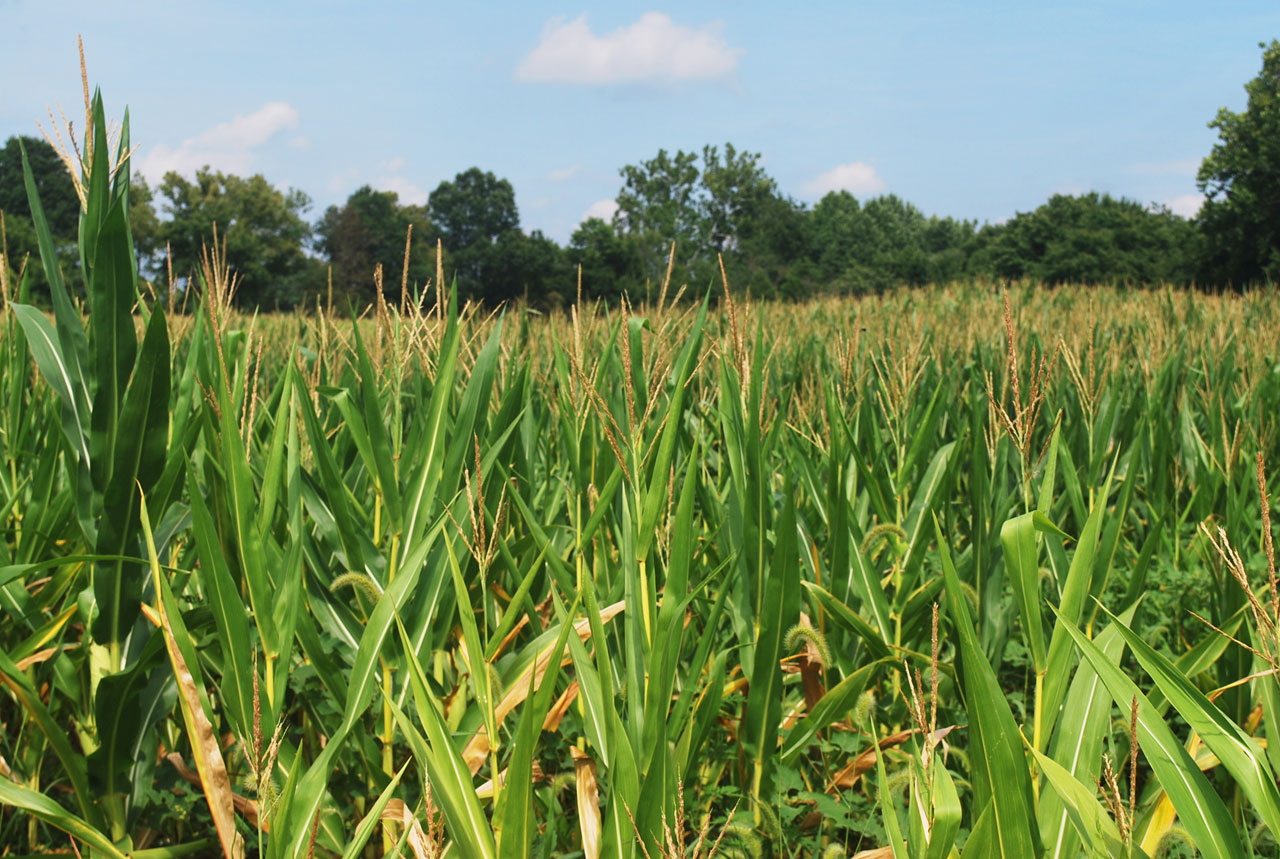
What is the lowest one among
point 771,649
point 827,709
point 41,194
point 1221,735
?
point 827,709

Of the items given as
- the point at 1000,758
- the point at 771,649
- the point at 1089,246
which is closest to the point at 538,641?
the point at 771,649

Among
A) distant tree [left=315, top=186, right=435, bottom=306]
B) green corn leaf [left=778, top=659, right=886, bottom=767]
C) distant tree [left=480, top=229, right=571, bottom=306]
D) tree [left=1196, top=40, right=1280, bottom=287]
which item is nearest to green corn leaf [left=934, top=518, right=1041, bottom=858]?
green corn leaf [left=778, top=659, right=886, bottom=767]

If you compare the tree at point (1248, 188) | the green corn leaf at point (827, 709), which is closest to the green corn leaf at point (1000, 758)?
the green corn leaf at point (827, 709)

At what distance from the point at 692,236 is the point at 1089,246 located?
30.0 metres

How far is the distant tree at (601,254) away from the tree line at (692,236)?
0.16 meters

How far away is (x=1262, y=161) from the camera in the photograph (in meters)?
23.2

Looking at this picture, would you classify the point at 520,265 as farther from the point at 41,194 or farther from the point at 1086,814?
the point at 1086,814

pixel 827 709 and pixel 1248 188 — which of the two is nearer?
pixel 827 709

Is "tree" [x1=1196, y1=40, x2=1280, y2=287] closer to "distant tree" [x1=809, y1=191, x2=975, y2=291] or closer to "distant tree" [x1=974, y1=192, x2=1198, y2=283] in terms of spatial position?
"distant tree" [x1=974, y1=192, x2=1198, y2=283]

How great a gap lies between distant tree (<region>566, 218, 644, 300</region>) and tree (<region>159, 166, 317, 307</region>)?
14.4m

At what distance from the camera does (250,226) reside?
162 feet

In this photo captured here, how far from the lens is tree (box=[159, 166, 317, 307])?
45406mm

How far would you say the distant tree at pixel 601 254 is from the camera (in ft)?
133

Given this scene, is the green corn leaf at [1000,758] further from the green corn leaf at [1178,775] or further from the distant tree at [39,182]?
the distant tree at [39,182]
